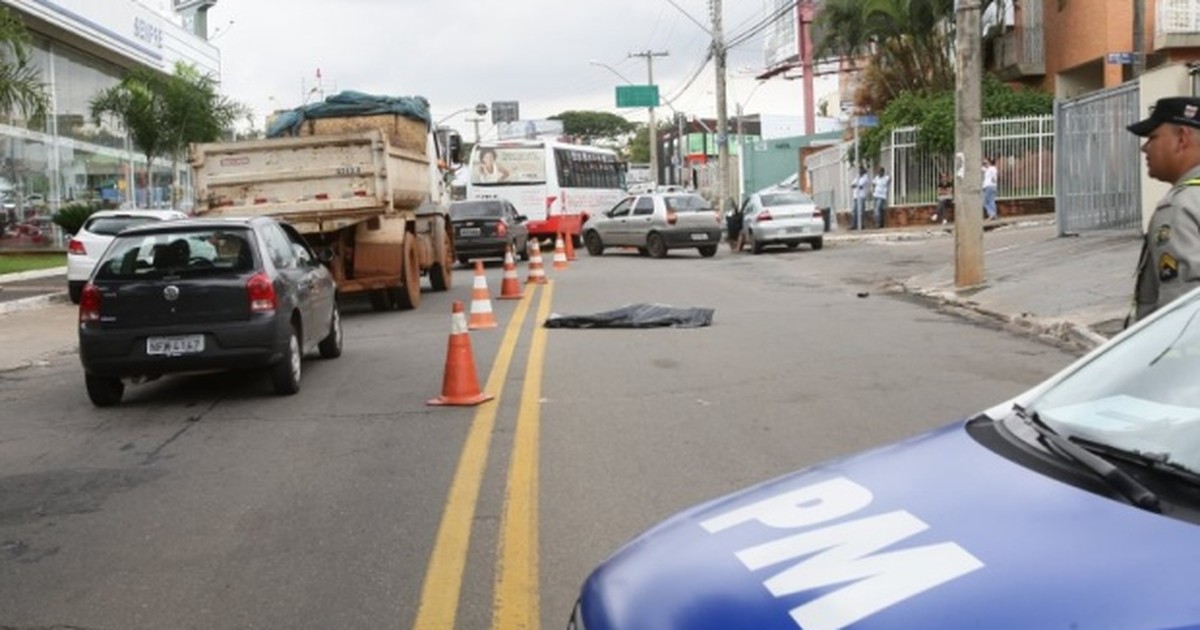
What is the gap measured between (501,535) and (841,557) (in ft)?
11.9

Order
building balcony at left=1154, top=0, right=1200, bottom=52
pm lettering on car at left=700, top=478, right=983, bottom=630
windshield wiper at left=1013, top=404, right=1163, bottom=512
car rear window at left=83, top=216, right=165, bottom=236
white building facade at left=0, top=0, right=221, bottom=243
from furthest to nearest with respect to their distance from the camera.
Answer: white building facade at left=0, top=0, right=221, bottom=243 → building balcony at left=1154, top=0, right=1200, bottom=52 → car rear window at left=83, top=216, right=165, bottom=236 → windshield wiper at left=1013, top=404, right=1163, bottom=512 → pm lettering on car at left=700, top=478, right=983, bottom=630

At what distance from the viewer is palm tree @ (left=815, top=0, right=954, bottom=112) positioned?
36688 mm

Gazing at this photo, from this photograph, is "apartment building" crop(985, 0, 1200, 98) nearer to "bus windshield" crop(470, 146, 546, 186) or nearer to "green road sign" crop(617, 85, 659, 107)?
"bus windshield" crop(470, 146, 546, 186)

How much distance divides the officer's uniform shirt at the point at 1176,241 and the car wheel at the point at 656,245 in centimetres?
2621

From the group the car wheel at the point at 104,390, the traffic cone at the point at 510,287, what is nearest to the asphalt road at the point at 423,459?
the car wheel at the point at 104,390

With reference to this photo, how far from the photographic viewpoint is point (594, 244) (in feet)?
111

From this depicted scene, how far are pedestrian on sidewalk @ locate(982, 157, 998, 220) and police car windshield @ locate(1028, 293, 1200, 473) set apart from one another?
29.8 meters

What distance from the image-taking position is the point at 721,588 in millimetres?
2553

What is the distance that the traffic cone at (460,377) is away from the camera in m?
9.52

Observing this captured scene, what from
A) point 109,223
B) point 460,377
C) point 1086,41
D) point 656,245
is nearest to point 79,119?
point 109,223

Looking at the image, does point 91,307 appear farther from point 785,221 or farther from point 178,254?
point 785,221

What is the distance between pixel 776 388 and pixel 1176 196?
18.1 ft

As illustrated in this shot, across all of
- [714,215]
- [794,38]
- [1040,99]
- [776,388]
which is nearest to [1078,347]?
[776,388]

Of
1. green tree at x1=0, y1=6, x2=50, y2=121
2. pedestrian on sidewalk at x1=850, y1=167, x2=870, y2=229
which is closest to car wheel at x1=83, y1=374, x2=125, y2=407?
green tree at x1=0, y1=6, x2=50, y2=121
